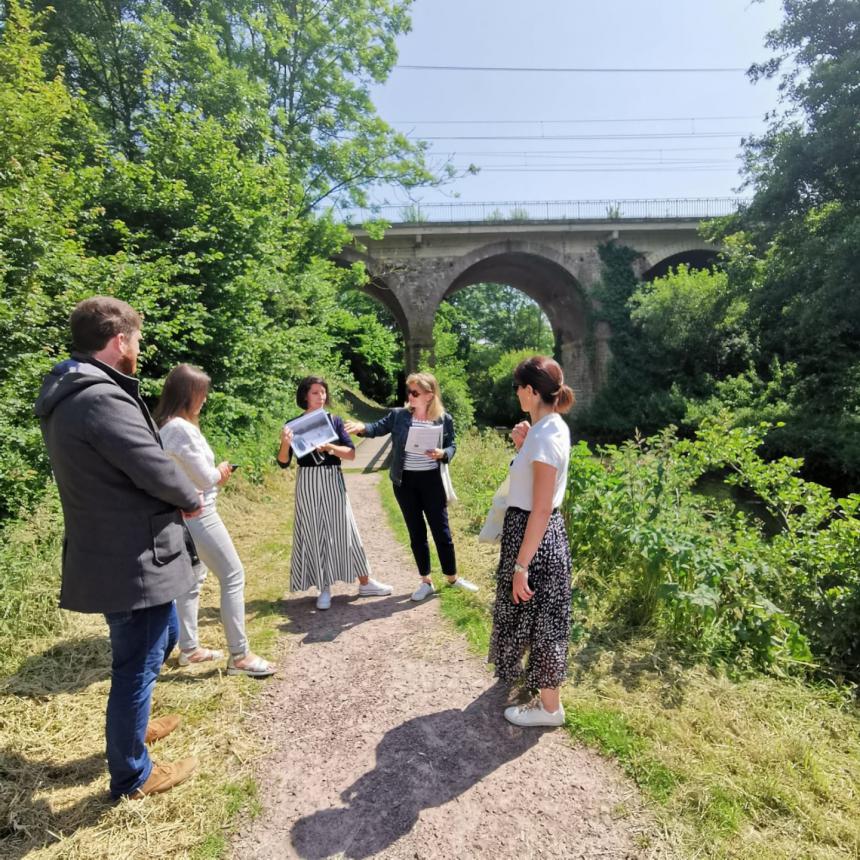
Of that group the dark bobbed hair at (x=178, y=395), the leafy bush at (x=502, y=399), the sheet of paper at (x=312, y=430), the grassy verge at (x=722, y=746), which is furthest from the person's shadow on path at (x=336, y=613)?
the leafy bush at (x=502, y=399)

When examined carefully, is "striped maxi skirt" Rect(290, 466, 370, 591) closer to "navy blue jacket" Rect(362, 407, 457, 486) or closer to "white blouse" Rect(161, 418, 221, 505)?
"navy blue jacket" Rect(362, 407, 457, 486)

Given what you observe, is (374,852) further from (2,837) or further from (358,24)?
(358,24)

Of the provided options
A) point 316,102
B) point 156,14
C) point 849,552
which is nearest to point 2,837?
point 849,552

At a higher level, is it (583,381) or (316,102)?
(316,102)

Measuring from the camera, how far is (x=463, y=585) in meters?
4.46

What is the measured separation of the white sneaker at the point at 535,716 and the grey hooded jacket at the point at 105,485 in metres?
1.90

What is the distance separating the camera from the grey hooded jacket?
193 cm

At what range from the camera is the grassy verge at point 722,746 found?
2010 mm

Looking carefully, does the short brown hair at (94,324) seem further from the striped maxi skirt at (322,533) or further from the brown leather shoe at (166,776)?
the striped maxi skirt at (322,533)

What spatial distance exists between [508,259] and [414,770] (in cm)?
2307

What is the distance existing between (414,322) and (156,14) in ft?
41.9

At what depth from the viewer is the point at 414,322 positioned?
21375 mm

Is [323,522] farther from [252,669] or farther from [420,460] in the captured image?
[252,669]

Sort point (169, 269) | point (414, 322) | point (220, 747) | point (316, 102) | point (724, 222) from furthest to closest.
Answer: point (414, 322) < point (724, 222) < point (316, 102) < point (169, 269) < point (220, 747)
